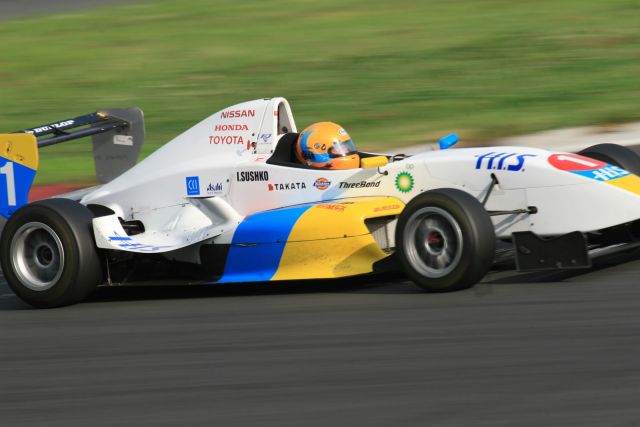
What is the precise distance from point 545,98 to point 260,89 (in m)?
4.00

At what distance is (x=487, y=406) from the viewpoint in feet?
14.8

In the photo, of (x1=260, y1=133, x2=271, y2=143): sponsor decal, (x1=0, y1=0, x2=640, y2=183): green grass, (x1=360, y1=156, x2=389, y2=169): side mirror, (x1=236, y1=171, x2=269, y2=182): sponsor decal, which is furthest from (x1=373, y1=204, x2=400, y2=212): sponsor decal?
(x1=0, y1=0, x2=640, y2=183): green grass

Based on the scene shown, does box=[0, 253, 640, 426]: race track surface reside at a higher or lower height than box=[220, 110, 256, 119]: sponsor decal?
lower

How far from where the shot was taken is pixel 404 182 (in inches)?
282

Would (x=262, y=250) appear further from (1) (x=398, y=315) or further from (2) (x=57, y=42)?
(2) (x=57, y=42)

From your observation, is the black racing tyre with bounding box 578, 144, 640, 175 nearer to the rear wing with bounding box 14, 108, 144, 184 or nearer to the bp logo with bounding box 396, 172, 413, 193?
the bp logo with bounding box 396, 172, 413, 193

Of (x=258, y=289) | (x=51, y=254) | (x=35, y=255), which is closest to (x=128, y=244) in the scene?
(x=51, y=254)

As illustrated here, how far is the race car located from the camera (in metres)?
6.58

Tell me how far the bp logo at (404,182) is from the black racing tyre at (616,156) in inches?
54.4

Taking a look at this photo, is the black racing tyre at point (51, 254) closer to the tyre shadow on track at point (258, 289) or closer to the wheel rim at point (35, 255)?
the wheel rim at point (35, 255)

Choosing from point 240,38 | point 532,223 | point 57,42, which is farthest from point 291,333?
point 57,42

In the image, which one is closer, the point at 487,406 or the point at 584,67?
the point at 487,406

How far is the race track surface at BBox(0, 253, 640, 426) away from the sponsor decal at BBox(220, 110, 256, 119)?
4.23 feet

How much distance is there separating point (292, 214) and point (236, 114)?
3.79 feet
